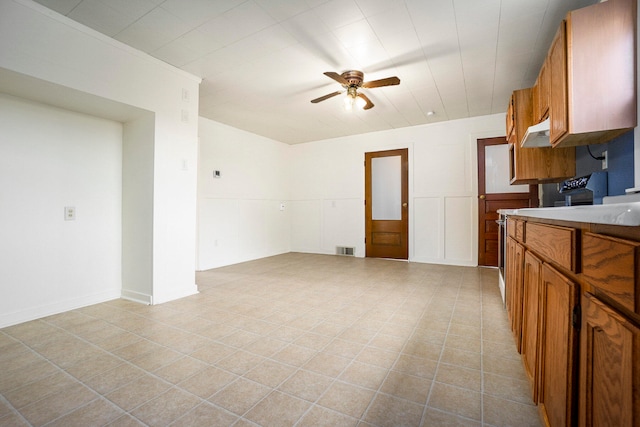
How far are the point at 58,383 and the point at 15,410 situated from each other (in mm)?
230

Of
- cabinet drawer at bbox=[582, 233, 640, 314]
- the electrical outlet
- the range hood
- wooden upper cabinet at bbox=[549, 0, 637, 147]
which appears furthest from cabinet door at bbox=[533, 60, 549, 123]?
the electrical outlet

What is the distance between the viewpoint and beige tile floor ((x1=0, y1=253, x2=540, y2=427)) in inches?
56.9

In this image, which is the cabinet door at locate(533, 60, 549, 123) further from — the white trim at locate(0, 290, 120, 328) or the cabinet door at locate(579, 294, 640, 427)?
the white trim at locate(0, 290, 120, 328)

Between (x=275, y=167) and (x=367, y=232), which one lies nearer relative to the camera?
(x=367, y=232)

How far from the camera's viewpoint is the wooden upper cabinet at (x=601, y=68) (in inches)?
63.2

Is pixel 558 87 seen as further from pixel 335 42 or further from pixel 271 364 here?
Result: pixel 271 364

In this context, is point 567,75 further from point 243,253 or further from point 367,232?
point 243,253

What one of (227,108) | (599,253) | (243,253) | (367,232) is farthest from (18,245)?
(367,232)

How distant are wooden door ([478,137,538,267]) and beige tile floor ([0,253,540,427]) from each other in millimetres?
1823

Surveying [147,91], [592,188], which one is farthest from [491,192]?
[147,91]

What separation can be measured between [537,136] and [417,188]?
9.58ft

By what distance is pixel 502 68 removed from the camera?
3.27 meters

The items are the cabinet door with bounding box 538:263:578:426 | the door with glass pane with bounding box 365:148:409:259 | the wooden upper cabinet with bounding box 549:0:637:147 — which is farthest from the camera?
the door with glass pane with bounding box 365:148:409:259

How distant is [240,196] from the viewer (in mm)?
5629
